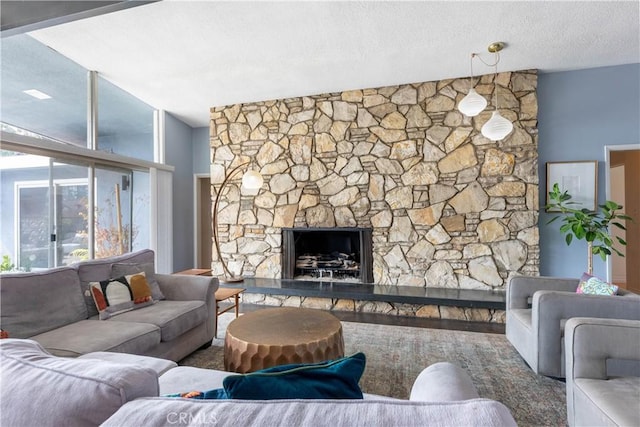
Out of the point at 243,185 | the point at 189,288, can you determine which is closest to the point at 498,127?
the point at 243,185

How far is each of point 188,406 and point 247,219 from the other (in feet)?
13.3

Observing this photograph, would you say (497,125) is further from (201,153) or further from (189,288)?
(201,153)

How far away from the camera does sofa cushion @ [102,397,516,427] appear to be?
0.53 meters

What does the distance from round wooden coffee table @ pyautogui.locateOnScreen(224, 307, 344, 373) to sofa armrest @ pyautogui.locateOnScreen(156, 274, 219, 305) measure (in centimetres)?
76

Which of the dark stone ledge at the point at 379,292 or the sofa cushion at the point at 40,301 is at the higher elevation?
the sofa cushion at the point at 40,301

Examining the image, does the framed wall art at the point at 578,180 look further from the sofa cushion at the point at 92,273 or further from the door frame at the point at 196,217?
the door frame at the point at 196,217

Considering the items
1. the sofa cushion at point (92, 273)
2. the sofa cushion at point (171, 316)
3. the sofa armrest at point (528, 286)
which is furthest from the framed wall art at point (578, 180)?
the sofa cushion at point (92, 273)

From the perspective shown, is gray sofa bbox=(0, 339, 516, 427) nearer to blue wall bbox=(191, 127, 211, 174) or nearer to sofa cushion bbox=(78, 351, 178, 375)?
sofa cushion bbox=(78, 351, 178, 375)

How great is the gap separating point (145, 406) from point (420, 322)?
130 inches

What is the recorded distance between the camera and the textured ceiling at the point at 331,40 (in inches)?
100

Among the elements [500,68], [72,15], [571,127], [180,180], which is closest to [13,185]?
[72,15]

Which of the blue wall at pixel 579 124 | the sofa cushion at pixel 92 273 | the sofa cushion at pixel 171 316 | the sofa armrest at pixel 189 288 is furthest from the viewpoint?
the blue wall at pixel 579 124

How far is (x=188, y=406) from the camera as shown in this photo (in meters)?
0.60

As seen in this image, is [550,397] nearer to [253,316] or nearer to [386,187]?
[253,316]
